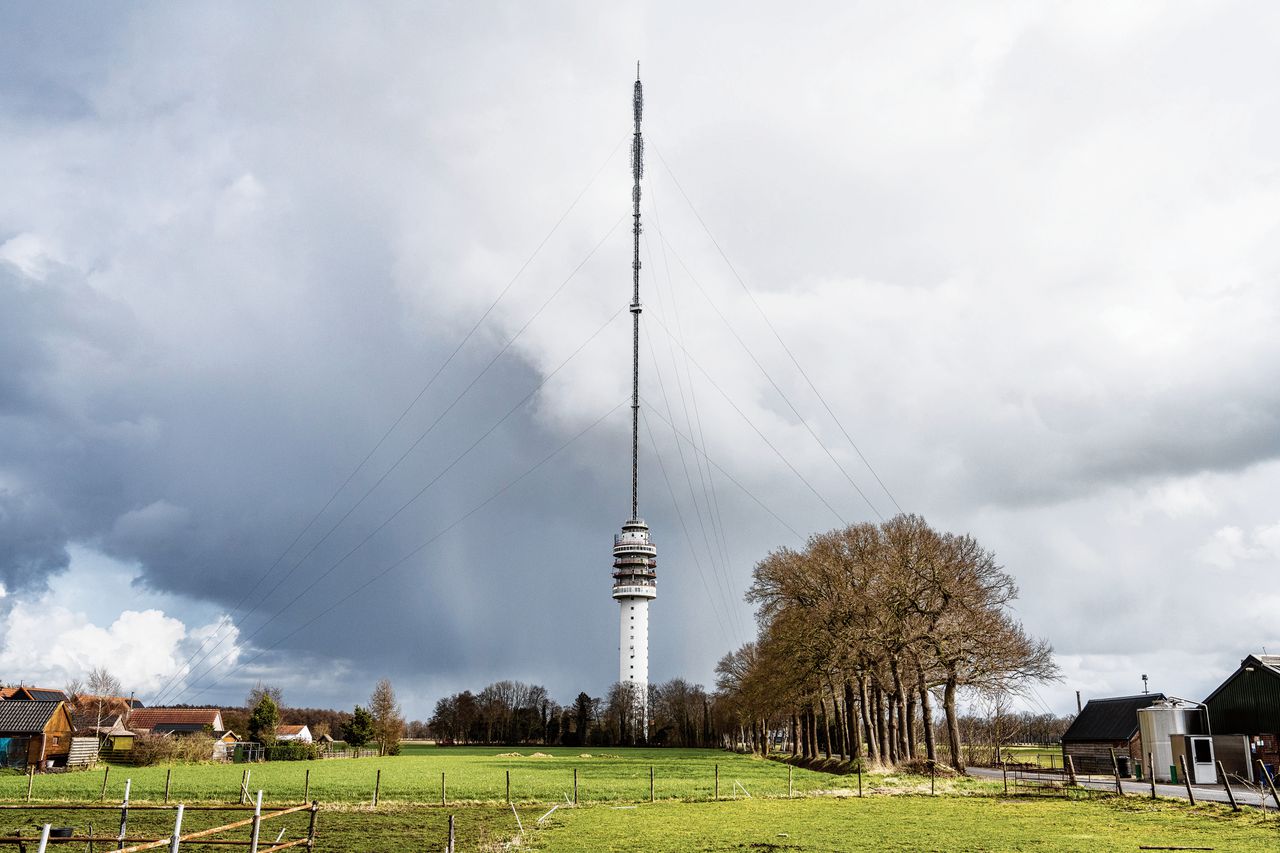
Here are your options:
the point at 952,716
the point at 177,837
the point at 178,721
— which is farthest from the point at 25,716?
the point at 177,837

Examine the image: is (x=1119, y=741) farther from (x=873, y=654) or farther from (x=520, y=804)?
(x=520, y=804)

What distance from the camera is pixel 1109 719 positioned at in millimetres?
78250

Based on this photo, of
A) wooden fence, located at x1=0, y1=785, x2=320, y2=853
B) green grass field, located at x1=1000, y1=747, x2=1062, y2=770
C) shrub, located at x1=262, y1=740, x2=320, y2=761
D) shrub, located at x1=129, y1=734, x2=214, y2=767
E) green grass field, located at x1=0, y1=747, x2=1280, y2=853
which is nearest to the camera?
wooden fence, located at x1=0, y1=785, x2=320, y2=853

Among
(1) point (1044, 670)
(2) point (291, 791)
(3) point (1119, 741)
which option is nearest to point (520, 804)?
(2) point (291, 791)

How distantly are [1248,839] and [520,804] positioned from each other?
28837 millimetres

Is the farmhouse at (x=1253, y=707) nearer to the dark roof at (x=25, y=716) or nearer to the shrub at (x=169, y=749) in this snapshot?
the shrub at (x=169, y=749)

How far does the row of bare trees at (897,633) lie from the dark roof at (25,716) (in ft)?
202

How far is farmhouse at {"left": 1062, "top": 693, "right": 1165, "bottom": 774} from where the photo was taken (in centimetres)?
7181

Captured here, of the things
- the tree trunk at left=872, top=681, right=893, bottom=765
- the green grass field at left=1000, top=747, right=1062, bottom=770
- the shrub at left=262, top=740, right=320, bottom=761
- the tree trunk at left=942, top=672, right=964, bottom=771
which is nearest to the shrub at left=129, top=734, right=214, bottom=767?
the shrub at left=262, top=740, right=320, bottom=761

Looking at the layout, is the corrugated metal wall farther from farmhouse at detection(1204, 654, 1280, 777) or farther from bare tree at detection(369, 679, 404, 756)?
bare tree at detection(369, 679, 404, 756)

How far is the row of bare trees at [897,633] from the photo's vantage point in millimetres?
55406

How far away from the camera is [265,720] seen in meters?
109

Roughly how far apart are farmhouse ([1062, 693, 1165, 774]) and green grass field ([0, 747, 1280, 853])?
2783 centimetres

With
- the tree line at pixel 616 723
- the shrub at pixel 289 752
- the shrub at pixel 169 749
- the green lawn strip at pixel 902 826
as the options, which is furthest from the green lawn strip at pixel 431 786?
the tree line at pixel 616 723
